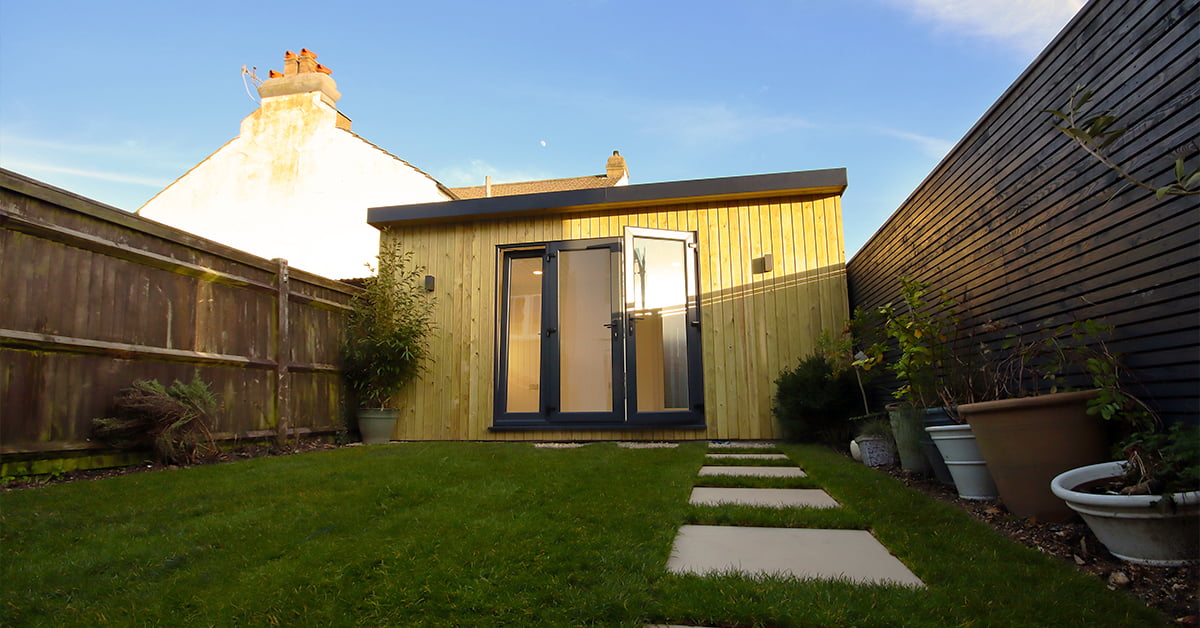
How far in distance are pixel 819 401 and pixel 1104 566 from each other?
280 centimetres

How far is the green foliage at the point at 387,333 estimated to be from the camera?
538 cm

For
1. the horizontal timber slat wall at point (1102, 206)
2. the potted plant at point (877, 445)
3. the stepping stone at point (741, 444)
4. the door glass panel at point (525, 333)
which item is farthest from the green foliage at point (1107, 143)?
the door glass panel at point (525, 333)

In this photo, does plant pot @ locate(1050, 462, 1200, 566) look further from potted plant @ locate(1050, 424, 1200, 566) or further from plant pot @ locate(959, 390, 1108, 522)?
plant pot @ locate(959, 390, 1108, 522)

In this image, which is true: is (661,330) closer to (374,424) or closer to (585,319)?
(585,319)

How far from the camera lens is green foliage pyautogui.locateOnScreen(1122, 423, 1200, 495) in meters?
1.39

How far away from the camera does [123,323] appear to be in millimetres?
3439

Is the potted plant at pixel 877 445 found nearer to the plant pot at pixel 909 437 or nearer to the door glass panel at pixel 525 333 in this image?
the plant pot at pixel 909 437

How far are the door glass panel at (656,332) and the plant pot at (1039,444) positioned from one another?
3.20m

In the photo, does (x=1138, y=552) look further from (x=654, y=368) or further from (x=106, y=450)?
(x=106, y=450)

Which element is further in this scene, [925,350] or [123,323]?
[123,323]

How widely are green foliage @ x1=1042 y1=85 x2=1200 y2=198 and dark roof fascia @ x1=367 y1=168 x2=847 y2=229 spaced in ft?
9.82

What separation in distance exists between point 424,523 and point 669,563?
2.90 feet

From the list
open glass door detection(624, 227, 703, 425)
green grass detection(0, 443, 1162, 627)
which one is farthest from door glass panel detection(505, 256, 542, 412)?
green grass detection(0, 443, 1162, 627)

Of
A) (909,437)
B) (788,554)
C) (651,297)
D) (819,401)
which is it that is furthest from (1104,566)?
(651,297)
